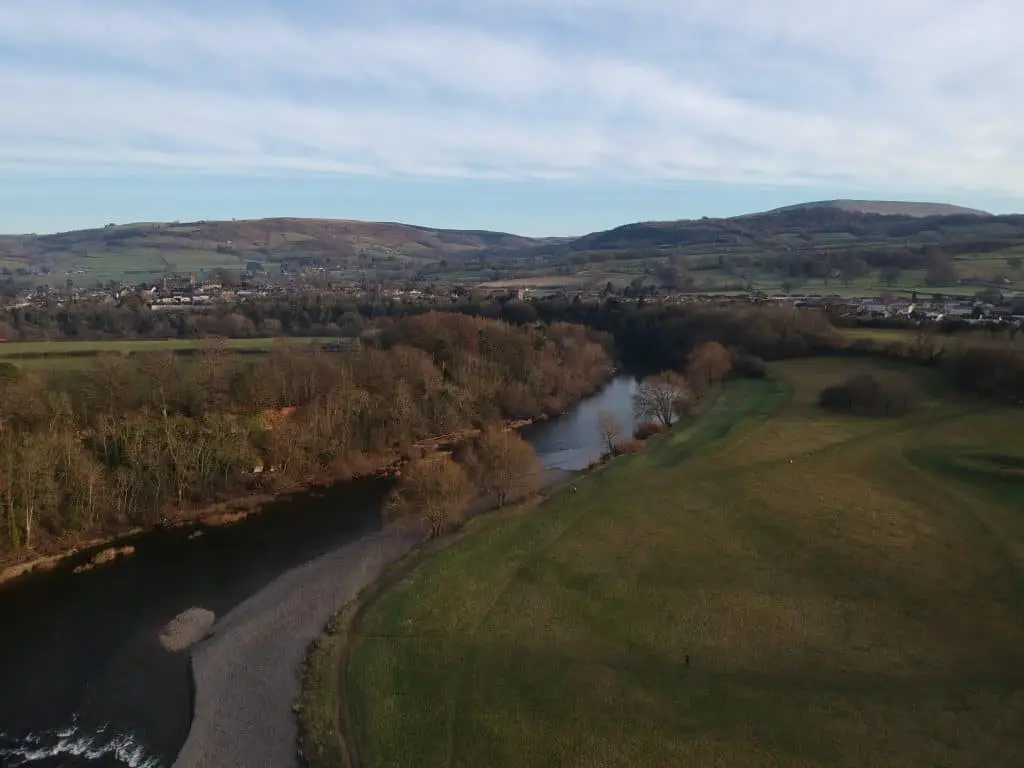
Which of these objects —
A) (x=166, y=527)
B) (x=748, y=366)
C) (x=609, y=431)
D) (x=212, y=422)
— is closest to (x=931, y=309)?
(x=748, y=366)

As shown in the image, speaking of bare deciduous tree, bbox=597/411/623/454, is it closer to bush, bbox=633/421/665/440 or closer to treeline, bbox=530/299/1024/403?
bush, bbox=633/421/665/440

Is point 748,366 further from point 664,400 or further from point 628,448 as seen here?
point 628,448

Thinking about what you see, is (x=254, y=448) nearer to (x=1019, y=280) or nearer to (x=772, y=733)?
(x=772, y=733)

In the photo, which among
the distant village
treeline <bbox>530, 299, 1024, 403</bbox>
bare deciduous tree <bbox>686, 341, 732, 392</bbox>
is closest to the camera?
treeline <bbox>530, 299, 1024, 403</bbox>

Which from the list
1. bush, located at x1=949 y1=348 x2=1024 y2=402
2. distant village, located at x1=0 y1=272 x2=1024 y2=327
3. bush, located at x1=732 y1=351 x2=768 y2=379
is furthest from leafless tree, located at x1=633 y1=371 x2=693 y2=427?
distant village, located at x1=0 y1=272 x2=1024 y2=327

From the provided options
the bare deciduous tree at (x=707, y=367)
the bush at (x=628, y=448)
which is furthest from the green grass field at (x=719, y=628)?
the bare deciduous tree at (x=707, y=367)

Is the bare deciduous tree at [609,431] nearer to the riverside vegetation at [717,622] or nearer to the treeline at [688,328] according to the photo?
the riverside vegetation at [717,622]
